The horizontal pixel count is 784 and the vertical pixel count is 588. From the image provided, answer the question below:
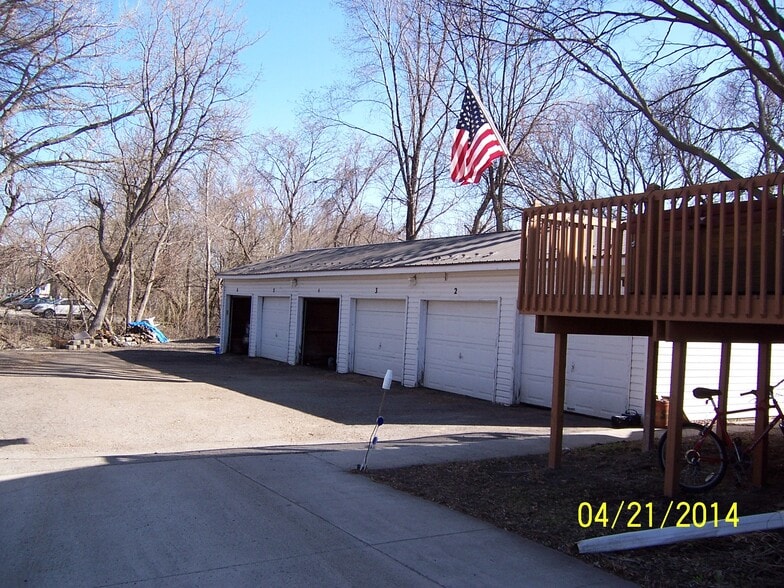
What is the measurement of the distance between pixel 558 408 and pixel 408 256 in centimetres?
1131

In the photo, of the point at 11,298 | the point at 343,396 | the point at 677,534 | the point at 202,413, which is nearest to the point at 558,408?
the point at 677,534

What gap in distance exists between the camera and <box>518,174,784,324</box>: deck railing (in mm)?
5680

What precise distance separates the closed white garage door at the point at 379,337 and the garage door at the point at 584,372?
4.43m

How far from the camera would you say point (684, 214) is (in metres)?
6.30

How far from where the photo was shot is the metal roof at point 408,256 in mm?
15498

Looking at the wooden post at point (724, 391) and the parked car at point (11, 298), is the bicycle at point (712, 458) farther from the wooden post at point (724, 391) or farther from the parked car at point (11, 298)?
the parked car at point (11, 298)

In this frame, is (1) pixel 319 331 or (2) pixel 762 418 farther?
(1) pixel 319 331

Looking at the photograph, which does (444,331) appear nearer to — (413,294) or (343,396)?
(413,294)

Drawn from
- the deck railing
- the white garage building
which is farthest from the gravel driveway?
the deck railing

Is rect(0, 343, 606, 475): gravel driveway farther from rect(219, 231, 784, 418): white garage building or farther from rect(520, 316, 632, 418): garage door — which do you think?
rect(219, 231, 784, 418): white garage building

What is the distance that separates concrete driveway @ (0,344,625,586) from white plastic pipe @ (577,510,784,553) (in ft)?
0.90

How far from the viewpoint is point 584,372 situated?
12.9 meters

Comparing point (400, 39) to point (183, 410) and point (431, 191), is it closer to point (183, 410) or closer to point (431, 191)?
point (431, 191)

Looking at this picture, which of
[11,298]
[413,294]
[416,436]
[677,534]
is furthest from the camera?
[11,298]
